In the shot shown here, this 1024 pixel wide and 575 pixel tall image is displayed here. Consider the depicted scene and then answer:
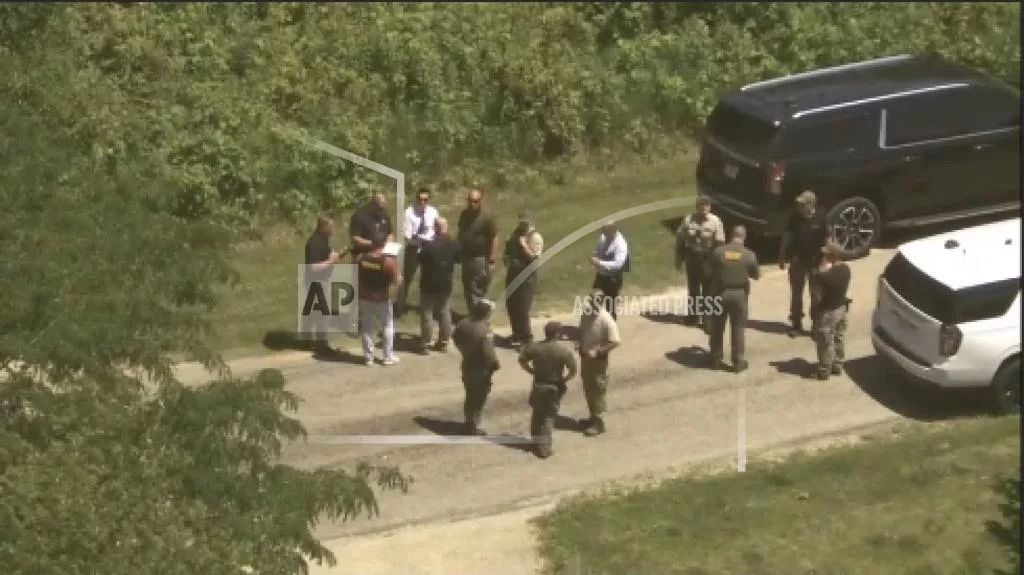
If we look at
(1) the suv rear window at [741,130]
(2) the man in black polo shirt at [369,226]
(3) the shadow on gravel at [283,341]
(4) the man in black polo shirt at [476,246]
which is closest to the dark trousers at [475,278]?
(4) the man in black polo shirt at [476,246]

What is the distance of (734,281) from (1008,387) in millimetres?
2895

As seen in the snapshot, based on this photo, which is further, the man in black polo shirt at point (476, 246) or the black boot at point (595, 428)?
the man in black polo shirt at point (476, 246)

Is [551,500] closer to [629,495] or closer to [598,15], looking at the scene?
[629,495]

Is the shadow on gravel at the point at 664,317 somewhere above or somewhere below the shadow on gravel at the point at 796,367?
above

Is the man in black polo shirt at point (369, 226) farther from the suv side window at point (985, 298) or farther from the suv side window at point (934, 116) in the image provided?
the suv side window at point (934, 116)

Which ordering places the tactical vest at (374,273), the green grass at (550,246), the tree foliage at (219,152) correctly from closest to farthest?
the tree foliage at (219,152)
the tactical vest at (374,273)
the green grass at (550,246)

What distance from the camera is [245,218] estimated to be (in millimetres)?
22312

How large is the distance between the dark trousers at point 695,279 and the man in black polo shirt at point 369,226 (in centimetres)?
329

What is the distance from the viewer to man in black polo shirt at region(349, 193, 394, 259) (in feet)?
62.8

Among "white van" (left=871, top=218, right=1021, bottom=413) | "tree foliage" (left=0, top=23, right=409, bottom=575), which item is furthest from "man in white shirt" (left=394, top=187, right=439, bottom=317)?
"white van" (left=871, top=218, right=1021, bottom=413)

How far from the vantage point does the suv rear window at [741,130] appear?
21.1m

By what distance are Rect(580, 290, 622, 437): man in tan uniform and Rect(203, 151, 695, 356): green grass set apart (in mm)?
3028

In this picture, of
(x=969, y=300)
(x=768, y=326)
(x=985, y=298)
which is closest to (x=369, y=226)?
(x=768, y=326)

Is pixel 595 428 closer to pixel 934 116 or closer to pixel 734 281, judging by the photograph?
pixel 734 281
